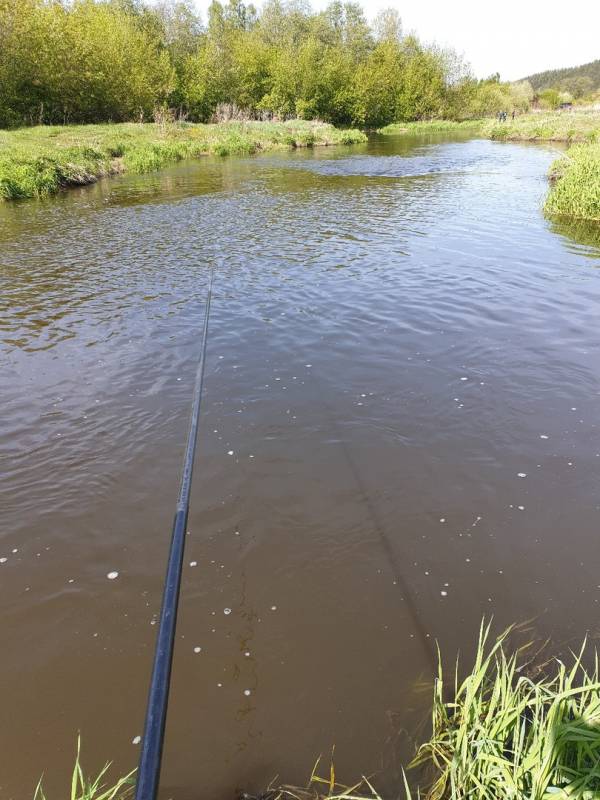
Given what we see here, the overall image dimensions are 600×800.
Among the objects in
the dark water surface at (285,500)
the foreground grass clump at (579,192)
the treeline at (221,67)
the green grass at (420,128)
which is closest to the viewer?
the dark water surface at (285,500)

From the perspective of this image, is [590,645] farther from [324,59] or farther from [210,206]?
[324,59]

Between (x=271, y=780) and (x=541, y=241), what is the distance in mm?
14340

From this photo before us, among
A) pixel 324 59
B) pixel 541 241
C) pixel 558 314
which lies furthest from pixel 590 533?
pixel 324 59

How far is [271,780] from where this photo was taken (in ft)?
8.77

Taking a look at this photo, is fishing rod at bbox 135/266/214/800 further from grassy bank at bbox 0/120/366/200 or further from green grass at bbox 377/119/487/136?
green grass at bbox 377/119/487/136

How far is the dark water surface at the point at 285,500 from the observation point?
3.04 metres

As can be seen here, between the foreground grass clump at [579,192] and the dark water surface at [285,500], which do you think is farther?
the foreground grass clump at [579,192]

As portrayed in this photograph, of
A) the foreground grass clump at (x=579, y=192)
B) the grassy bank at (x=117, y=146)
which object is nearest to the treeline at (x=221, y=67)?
the grassy bank at (x=117, y=146)

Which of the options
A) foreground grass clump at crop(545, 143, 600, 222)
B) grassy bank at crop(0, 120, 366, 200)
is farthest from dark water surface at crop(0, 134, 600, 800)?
grassy bank at crop(0, 120, 366, 200)

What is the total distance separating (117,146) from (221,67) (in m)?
41.7

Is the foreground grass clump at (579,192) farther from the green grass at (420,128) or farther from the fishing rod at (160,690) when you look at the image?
the green grass at (420,128)

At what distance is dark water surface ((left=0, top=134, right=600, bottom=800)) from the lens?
304 centimetres

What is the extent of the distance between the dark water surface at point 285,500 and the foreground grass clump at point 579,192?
6353mm

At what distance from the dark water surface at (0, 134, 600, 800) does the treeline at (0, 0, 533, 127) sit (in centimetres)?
4368
